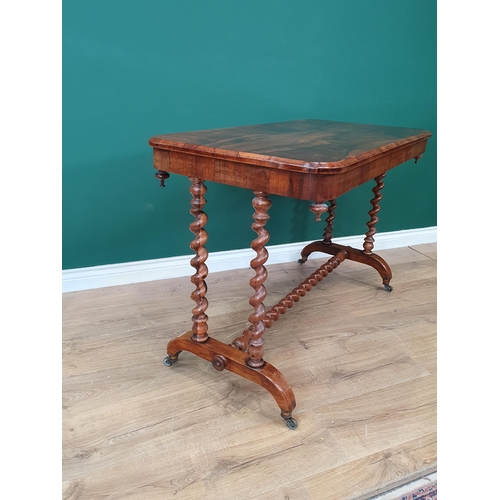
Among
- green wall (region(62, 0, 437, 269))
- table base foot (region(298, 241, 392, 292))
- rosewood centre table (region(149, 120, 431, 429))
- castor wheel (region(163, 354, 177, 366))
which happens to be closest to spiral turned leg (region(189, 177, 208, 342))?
rosewood centre table (region(149, 120, 431, 429))

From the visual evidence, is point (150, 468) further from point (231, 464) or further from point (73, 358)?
point (73, 358)

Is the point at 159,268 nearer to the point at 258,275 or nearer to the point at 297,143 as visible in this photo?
the point at 258,275

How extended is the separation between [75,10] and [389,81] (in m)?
1.57

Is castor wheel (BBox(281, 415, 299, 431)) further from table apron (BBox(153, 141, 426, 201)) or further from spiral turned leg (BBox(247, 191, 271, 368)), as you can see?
table apron (BBox(153, 141, 426, 201))

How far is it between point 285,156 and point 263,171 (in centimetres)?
7

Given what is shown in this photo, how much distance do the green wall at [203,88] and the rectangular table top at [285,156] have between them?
0.58 m

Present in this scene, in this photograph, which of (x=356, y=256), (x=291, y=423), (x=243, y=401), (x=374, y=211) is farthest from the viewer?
(x=356, y=256)

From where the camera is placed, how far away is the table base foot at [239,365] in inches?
51.8

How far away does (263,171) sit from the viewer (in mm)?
1169

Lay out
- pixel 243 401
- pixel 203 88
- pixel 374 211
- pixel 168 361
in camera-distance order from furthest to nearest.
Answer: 1. pixel 374 211
2. pixel 203 88
3. pixel 168 361
4. pixel 243 401

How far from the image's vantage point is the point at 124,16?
1822 millimetres

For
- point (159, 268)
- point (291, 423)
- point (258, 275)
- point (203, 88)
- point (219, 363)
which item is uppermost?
point (203, 88)

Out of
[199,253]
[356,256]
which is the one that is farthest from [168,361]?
[356,256]

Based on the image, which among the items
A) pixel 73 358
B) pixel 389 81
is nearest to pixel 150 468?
pixel 73 358
